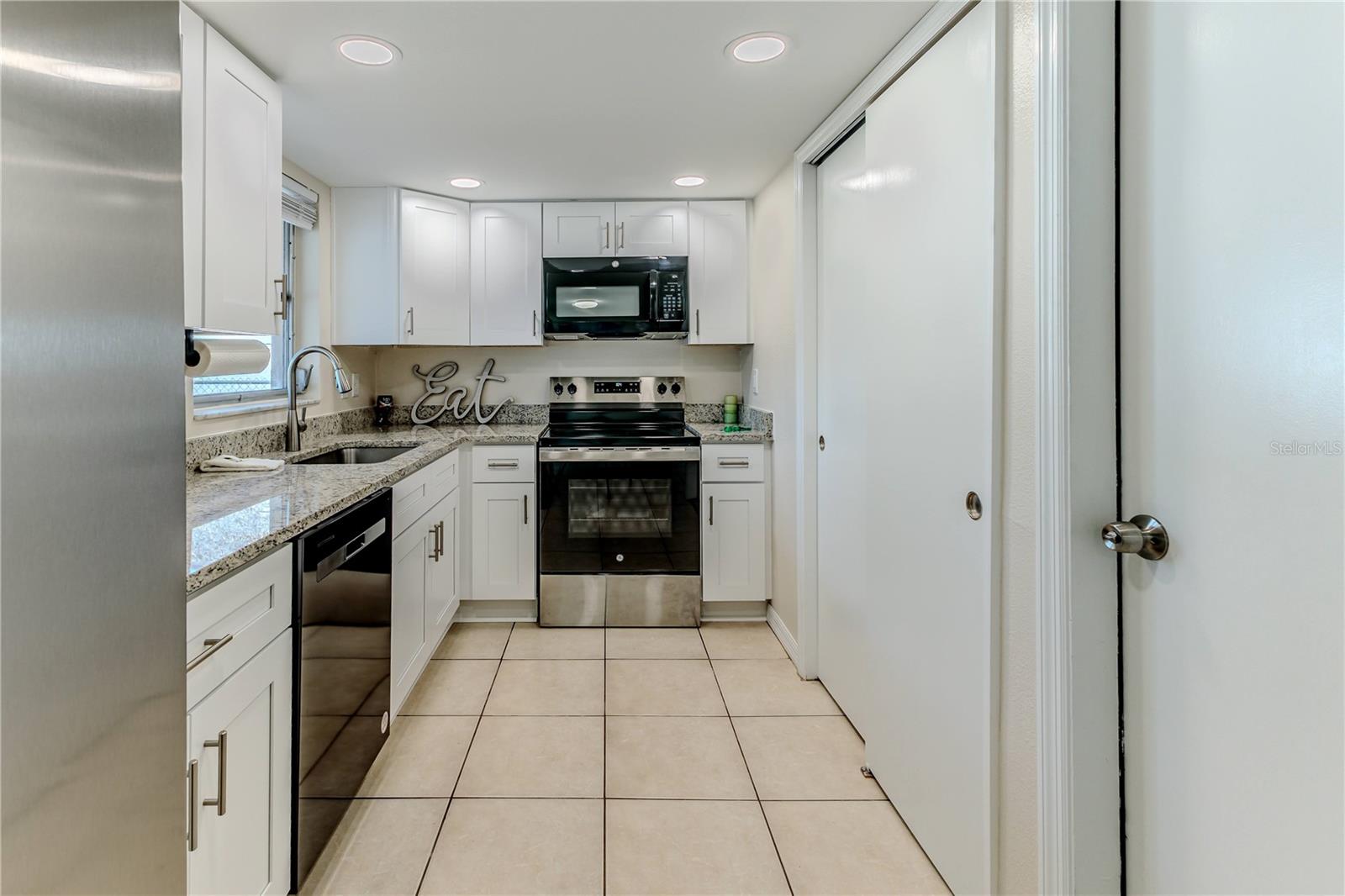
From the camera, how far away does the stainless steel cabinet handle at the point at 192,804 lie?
3.46 feet

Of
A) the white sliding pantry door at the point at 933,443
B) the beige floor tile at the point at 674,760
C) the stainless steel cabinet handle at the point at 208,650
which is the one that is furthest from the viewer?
the beige floor tile at the point at 674,760

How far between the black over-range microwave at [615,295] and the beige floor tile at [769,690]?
1.81 metres

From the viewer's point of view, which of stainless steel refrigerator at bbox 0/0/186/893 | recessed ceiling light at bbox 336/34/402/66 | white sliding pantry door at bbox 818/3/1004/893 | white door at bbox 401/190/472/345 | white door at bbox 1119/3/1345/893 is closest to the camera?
stainless steel refrigerator at bbox 0/0/186/893

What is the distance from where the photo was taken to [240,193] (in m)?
1.91

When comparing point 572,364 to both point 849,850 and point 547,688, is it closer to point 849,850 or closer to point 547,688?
point 547,688

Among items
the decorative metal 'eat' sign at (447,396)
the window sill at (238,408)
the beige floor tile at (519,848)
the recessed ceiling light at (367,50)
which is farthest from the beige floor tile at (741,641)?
the recessed ceiling light at (367,50)

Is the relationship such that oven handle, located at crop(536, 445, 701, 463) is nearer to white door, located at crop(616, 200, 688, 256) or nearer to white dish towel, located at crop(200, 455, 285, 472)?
white door, located at crop(616, 200, 688, 256)

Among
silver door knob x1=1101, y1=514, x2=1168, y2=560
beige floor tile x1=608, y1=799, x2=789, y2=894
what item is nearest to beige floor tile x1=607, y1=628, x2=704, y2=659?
beige floor tile x1=608, y1=799, x2=789, y2=894

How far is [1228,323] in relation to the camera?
3.15ft

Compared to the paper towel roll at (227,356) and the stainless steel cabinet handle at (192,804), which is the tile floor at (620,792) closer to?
the stainless steel cabinet handle at (192,804)

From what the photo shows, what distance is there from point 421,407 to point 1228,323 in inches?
147

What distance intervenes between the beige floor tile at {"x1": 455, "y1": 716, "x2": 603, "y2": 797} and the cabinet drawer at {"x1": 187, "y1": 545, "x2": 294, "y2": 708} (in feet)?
2.97

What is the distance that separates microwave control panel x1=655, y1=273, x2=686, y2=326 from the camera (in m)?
3.62

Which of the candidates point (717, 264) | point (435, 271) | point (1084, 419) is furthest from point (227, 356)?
point (717, 264)
